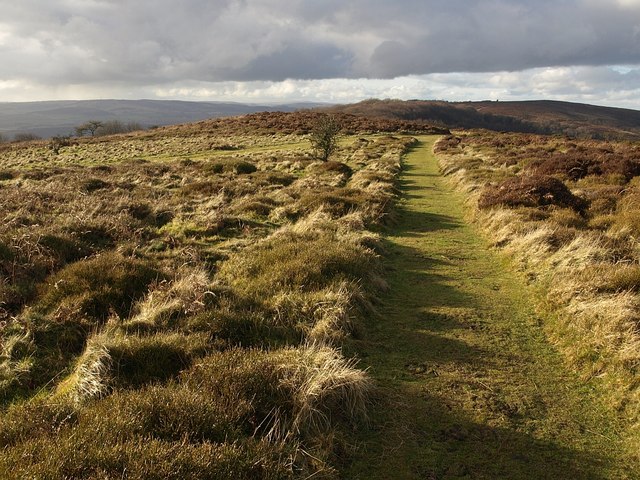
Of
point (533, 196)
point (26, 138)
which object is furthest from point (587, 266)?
point (26, 138)

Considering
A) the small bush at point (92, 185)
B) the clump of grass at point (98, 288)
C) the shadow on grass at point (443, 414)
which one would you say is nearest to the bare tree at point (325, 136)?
the small bush at point (92, 185)

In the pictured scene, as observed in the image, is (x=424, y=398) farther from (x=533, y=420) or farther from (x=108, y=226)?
(x=108, y=226)

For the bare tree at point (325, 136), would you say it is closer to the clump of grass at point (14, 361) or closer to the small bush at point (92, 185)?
the small bush at point (92, 185)

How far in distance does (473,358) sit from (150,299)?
503 centimetres

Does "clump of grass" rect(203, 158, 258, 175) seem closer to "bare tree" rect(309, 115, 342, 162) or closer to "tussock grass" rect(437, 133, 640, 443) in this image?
"bare tree" rect(309, 115, 342, 162)

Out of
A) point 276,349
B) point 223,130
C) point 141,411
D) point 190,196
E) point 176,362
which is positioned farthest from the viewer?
point 223,130

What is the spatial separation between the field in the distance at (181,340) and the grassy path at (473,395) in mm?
544

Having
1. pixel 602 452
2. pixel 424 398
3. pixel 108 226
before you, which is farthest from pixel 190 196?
pixel 602 452

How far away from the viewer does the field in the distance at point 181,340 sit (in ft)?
11.9

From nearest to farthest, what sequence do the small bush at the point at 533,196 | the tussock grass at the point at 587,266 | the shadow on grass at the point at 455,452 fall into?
the shadow on grass at the point at 455,452
the tussock grass at the point at 587,266
the small bush at the point at 533,196

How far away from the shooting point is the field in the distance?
362 cm

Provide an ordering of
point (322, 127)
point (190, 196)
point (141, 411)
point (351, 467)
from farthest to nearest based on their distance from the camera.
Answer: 1. point (322, 127)
2. point (190, 196)
3. point (351, 467)
4. point (141, 411)

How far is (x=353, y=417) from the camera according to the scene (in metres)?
4.84

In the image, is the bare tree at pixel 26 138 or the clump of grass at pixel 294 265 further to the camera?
the bare tree at pixel 26 138
